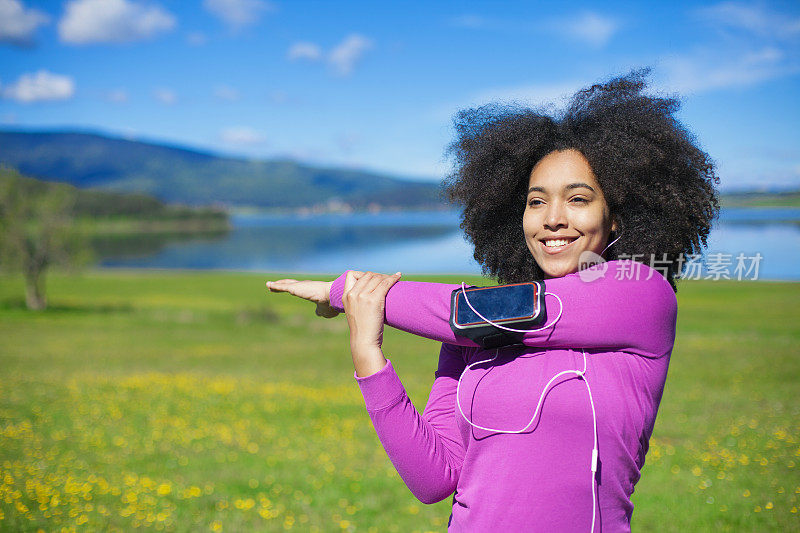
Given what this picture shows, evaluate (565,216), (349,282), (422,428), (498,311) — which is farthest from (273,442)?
(498,311)

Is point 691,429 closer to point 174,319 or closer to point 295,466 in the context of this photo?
point 295,466

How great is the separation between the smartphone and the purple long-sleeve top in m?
0.04

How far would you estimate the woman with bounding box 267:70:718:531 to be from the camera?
1.56 m

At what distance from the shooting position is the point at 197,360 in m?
19.7

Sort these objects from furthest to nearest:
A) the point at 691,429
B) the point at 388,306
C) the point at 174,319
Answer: the point at 174,319 → the point at 691,429 → the point at 388,306

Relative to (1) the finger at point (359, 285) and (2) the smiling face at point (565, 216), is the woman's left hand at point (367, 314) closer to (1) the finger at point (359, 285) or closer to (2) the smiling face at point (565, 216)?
(1) the finger at point (359, 285)

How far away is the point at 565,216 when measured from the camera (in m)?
1.83

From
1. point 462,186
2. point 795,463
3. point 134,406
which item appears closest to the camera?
point 462,186

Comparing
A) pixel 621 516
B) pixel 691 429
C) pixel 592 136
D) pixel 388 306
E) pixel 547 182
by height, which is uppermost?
pixel 592 136

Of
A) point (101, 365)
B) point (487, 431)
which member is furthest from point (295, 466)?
point (101, 365)

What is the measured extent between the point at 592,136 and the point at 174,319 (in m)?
33.2

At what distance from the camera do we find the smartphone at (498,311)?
4.89 feet

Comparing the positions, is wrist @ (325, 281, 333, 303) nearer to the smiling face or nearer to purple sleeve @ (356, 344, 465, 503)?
purple sleeve @ (356, 344, 465, 503)

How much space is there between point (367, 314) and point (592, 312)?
1.85 feet
